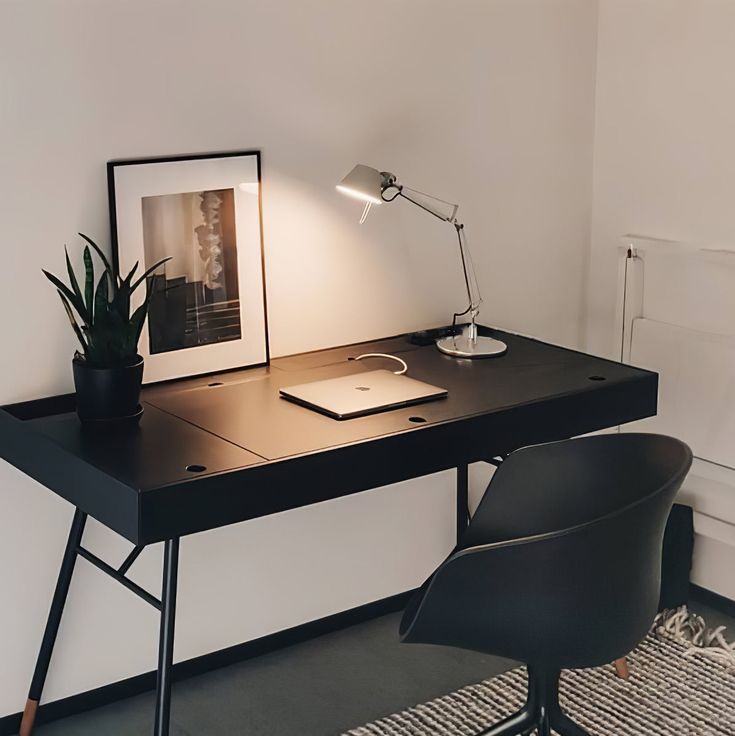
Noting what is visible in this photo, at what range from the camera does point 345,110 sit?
2.91m

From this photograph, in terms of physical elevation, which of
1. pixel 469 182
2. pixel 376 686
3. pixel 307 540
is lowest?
pixel 376 686

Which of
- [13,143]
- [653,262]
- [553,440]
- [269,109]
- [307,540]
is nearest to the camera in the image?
[13,143]

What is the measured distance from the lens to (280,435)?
90.8 inches

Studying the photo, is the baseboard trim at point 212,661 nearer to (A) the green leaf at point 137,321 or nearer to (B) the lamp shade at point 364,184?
(A) the green leaf at point 137,321

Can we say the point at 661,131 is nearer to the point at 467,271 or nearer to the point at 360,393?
the point at 467,271

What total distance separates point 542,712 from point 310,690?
73cm

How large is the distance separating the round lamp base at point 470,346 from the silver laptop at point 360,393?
0.23m

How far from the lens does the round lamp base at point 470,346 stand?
287 centimetres

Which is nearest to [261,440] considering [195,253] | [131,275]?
[131,275]

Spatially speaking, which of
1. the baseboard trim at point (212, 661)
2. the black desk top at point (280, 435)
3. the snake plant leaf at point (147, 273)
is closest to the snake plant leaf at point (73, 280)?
the snake plant leaf at point (147, 273)

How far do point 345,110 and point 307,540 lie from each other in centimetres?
107

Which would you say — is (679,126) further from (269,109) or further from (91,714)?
(91,714)

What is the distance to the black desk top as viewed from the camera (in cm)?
209

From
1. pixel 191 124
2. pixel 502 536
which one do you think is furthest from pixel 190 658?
pixel 191 124
